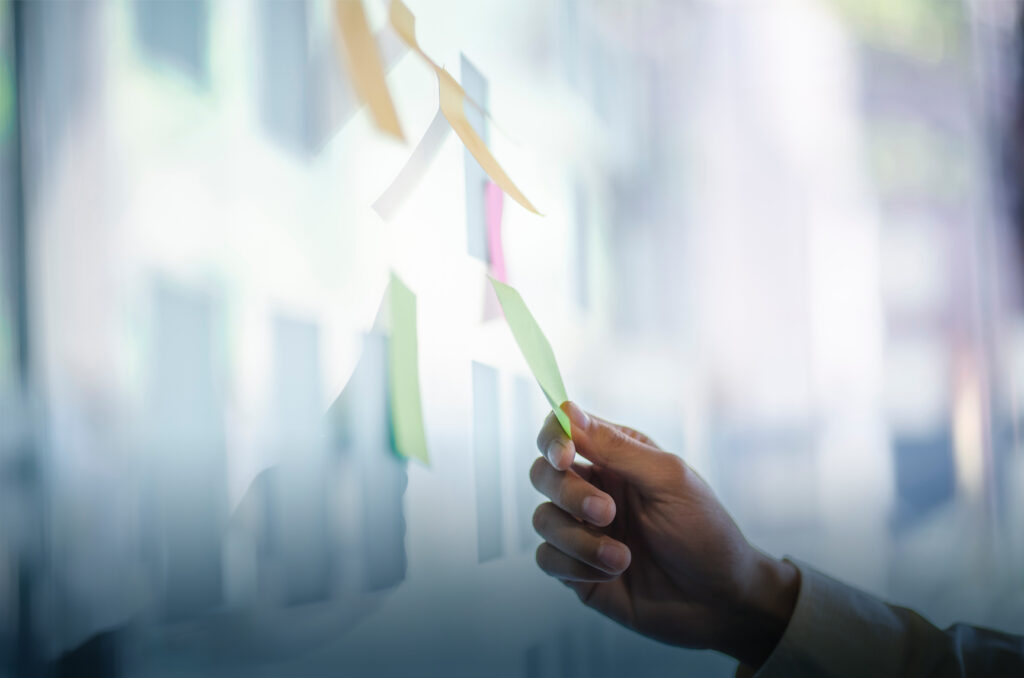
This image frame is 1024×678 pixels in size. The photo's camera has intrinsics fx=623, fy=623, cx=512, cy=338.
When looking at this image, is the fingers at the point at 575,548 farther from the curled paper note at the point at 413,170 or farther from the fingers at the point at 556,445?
the curled paper note at the point at 413,170

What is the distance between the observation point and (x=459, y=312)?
0.53m

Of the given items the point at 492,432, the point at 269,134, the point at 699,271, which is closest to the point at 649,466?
the point at 492,432

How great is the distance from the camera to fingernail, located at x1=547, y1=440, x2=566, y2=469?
16.9 inches

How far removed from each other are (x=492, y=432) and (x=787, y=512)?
0.36 m

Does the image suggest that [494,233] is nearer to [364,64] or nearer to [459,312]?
[459,312]

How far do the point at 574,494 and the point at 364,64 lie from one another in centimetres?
33

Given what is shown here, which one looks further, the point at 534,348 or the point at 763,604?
the point at 763,604

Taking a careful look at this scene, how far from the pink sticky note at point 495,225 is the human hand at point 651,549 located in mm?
153

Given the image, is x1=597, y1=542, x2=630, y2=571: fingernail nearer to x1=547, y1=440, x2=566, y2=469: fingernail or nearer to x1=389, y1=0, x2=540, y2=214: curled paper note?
x1=547, y1=440, x2=566, y2=469: fingernail

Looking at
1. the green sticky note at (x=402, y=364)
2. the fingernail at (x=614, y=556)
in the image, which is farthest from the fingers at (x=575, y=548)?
the green sticky note at (x=402, y=364)

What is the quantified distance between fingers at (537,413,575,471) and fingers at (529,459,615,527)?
0.06 feet

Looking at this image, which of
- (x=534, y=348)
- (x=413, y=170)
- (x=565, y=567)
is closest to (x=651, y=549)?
(x=565, y=567)

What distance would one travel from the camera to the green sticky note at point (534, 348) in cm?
41

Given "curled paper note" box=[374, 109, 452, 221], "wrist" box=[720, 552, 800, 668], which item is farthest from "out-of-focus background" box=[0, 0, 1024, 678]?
"wrist" box=[720, 552, 800, 668]
